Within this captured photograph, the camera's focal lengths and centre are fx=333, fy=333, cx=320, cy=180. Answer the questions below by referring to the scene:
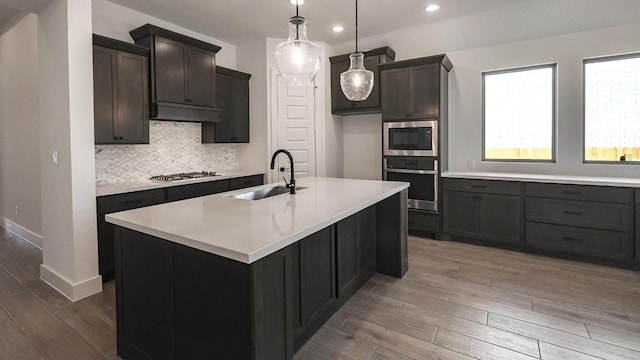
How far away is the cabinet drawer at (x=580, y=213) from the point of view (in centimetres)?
337

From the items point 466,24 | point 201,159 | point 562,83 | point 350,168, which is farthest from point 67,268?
point 562,83

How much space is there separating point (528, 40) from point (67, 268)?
18.2 ft

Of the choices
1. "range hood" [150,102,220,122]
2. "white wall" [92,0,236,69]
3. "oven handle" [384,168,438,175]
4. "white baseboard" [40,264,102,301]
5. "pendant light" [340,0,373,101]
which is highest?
"white wall" [92,0,236,69]

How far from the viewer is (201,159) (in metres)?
4.89

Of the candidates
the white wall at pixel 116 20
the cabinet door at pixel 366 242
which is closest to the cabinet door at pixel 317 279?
the cabinet door at pixel 366 242

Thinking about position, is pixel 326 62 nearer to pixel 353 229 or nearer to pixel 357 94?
pixel 357 94

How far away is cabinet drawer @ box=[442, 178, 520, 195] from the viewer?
3912 millimetres

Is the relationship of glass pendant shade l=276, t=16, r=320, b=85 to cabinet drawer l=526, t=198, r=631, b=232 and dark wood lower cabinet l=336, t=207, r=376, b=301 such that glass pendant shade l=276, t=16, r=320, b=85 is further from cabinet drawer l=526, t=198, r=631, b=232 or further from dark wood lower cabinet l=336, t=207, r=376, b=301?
cabinet drawer l=526, t=198, r=631, b=232

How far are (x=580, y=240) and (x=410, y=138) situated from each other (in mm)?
2180

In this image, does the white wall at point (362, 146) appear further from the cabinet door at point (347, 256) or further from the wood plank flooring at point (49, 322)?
the wood plank flooring at point (49, 322)

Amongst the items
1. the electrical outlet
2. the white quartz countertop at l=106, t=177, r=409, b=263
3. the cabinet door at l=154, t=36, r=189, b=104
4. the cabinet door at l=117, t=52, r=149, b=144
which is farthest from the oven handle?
the cabinet door at l=117, t=52, r=149, b=144

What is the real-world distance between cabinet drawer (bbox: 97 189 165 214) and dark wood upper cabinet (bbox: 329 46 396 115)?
9.54 feet

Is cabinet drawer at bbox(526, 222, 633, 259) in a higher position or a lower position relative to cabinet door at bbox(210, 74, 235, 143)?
lower

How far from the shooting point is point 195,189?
3.96 metres
